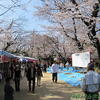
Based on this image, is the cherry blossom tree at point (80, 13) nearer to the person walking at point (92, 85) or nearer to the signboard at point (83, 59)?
the signboard at point (83, 59)

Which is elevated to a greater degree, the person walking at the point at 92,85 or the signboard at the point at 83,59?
the signboard at the point at 83,59

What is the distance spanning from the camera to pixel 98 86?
20.3ft

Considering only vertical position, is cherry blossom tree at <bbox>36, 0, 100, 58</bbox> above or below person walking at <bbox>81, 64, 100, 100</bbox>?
above

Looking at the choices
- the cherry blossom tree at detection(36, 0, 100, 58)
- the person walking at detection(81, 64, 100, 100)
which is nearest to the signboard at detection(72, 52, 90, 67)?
the cherry blossom tree at detection(36, 0, 100, 58)

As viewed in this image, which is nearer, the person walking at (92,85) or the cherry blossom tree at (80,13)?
the person walking at (92,85)

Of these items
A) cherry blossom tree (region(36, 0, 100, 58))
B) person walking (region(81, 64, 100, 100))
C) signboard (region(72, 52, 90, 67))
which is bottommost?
person walking (region(81, 64, 100, 100))

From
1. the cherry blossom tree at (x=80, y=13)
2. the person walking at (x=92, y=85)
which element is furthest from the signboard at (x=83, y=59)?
the person walking at (x=92, y=85)

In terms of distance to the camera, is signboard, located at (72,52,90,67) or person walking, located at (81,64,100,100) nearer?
person walking, located at (81,64,100,100)

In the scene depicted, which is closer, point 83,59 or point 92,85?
point 92,85

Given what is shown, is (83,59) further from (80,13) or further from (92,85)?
(92,85)

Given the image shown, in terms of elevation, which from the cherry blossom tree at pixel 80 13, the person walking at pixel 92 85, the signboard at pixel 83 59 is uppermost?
the cherry blossom tree at pixel 80 13

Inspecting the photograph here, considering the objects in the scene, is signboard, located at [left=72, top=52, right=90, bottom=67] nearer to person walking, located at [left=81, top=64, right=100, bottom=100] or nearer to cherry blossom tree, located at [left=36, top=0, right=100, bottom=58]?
cherry blossom tree, located at [left=36, top=0, right=100, bottom=58]

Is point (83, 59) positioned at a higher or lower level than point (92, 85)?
higher

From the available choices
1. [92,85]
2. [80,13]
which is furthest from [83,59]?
[92,85]
